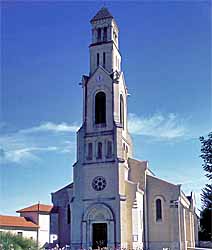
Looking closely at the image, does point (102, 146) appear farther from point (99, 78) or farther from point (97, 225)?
point (97, 225)

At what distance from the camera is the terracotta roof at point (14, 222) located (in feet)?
128

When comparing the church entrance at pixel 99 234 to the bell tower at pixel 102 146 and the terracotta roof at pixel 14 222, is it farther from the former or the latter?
the terracotta roof at pixel 14 222

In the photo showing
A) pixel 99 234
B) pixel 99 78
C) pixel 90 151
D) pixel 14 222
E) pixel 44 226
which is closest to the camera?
pixel 14 222

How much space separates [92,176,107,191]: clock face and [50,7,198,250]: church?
0.29 ft

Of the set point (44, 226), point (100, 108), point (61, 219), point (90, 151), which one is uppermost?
point (100, 108)

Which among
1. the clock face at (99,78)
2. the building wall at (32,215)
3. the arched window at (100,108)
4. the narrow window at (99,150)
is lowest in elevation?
the building wall at (32,215)

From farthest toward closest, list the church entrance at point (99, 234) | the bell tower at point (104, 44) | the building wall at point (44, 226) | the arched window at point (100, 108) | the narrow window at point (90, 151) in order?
the bell tower at point (104, 44) → the building wall at point (44, 226) → the arched window at point (100, 108) → the narrow window at point (90, 151) → the church entrance at point (99, 234)

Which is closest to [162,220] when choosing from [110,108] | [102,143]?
[102,143]

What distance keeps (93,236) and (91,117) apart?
12.0 metres

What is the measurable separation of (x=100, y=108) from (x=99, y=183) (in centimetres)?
808

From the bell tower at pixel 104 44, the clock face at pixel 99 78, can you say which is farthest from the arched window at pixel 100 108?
the bell tower at pixel 104 44

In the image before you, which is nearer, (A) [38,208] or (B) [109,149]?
(B) [109,149]

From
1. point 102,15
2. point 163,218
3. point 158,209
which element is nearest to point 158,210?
point 158,209

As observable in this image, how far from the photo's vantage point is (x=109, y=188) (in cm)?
4103
